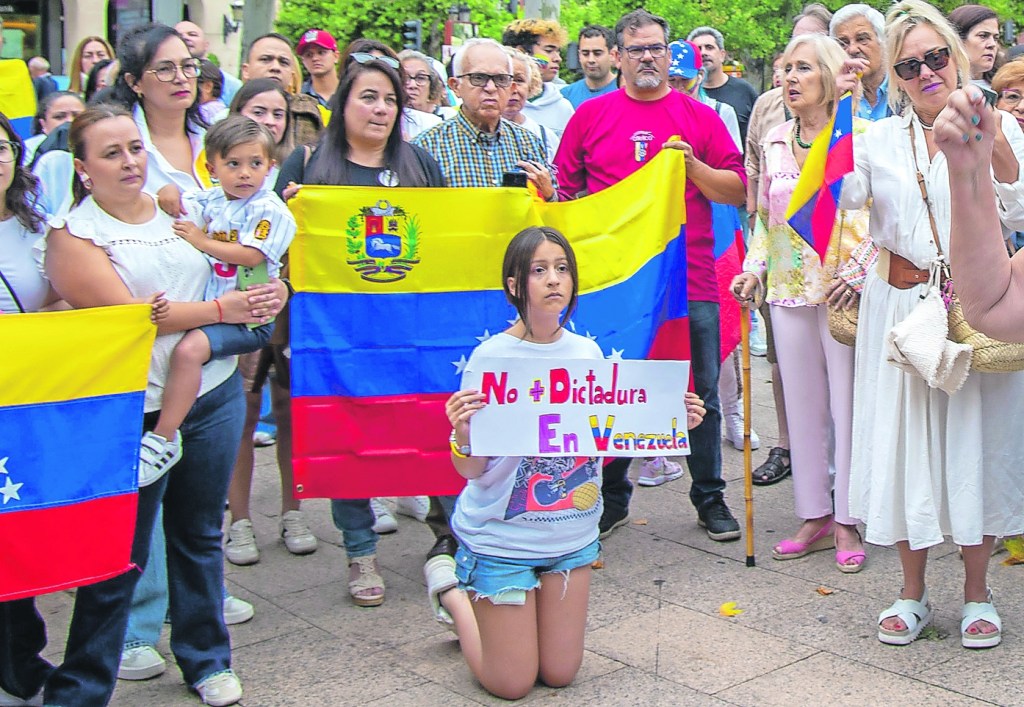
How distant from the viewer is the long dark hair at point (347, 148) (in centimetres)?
533

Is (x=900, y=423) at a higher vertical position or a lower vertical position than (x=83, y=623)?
higher

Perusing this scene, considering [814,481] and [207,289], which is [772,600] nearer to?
[814,481]

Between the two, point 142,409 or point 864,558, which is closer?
point 142,409

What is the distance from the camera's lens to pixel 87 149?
3.99 metres

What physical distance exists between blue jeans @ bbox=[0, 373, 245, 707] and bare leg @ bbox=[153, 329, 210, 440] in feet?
0.26

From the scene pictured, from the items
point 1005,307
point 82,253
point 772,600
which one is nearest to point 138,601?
point 82,253

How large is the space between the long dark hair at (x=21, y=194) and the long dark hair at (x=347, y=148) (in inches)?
60.4

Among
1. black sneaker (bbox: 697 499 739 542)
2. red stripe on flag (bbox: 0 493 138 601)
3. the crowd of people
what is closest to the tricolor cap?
the crowd of people

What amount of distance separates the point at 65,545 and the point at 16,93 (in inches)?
169

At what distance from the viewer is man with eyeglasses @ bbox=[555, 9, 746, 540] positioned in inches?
229

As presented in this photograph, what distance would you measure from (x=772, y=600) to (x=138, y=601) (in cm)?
246

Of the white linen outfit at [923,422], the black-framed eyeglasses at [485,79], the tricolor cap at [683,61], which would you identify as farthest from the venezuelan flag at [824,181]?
the tricolor cap at [683,61]

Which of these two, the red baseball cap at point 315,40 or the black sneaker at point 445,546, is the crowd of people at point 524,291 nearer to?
the black sneaker at point 445,546

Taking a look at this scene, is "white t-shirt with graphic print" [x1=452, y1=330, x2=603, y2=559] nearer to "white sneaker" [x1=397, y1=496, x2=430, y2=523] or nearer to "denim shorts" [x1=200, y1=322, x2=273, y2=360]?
"denim shorts" [x1=200, y1=322, x2=273, y2=360]
